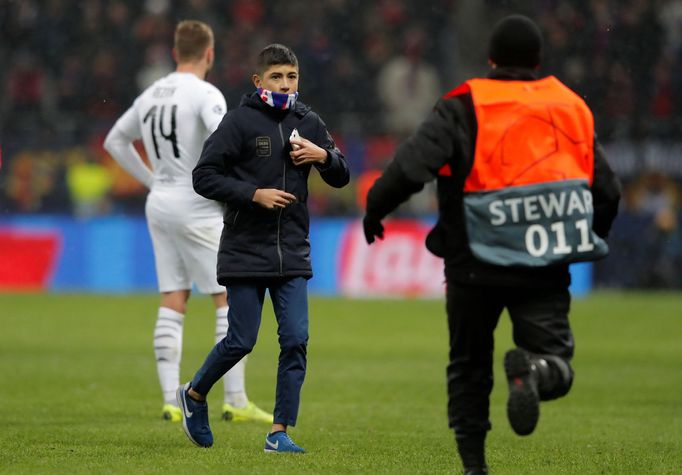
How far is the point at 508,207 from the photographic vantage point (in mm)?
6297

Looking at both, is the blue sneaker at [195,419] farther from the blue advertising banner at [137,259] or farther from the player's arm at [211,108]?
the blue advertising banner at [137,259]

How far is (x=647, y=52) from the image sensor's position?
84.7 feet

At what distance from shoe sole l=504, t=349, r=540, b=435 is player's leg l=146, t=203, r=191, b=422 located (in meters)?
4.15

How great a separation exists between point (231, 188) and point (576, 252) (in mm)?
2067

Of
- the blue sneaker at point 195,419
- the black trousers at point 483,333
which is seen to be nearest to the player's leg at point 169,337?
the blue sneaker at point 195,419

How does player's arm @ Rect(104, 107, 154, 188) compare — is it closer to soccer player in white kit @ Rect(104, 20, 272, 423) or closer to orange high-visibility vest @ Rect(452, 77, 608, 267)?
soccer player in white kit @ Rect(104, 20, 272, 423)

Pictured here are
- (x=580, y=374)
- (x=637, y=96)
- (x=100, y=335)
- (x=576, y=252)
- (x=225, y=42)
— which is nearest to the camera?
(x=576, y=252)

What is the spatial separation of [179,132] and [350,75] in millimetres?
16690

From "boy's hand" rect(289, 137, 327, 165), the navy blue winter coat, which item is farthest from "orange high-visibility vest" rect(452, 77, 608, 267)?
the navy blue winter coat

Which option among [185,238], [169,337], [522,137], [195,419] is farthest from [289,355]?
[169,337]

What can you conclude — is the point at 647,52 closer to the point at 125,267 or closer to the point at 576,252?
the point at 125,267

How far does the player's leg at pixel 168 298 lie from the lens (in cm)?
993

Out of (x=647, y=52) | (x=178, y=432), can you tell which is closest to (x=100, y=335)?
(x=178, y=432)

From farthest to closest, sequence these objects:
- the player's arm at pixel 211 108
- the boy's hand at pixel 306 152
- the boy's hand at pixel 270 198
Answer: the player's arm at pixel 211 108 < the boy's hand at pixel 306 152 < the boy's hand at pixel 270 198
